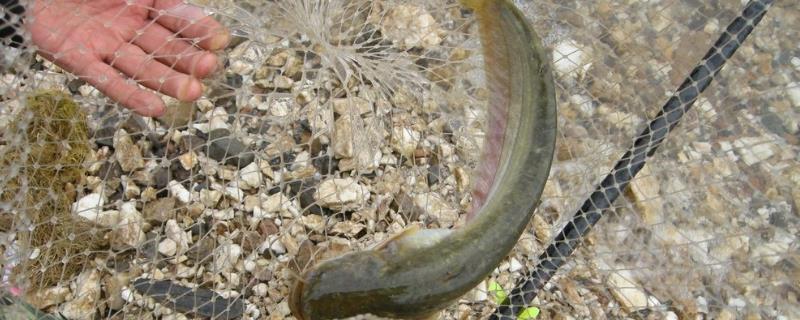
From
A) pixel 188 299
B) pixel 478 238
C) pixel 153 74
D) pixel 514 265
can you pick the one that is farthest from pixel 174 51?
pixel 514 265

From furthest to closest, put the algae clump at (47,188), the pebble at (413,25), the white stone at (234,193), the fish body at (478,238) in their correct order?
the pebble at (413,25) < the white stone at (234,193) < the algae clump at (47,188) < the fish body at (478,238)

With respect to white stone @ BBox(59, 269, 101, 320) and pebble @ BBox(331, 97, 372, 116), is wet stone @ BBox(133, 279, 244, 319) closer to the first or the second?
white stone @ BBox(59, 269, 101, 320)

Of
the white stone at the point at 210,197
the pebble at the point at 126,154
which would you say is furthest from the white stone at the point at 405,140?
the pebble at the point at 126,154

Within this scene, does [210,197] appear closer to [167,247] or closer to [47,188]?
[167,247]

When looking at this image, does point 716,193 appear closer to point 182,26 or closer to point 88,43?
point 182,26

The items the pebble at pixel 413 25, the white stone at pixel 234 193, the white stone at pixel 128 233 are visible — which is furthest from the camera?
the pebble at pixel 413 25

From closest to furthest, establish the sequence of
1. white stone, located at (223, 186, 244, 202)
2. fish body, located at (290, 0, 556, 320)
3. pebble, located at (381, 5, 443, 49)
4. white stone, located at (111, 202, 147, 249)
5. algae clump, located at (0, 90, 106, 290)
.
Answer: fish body, located at (290, 0, 556, 320)
algae clump, located at (0, 90, 106, 290)
white stone, located at (111, 202, 147, 249)
white stone, located at (223, 186, 244, 202)
pebble, located at (381, 5, 443, 49)

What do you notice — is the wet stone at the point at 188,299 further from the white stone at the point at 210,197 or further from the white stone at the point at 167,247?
the white stone at the point at 210,197

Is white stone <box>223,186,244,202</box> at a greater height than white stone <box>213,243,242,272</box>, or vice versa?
white stone <box>223,186,244,202</box>

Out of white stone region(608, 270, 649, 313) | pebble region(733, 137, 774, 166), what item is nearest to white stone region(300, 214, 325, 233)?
white stone region(608, 270, 649, 313)
